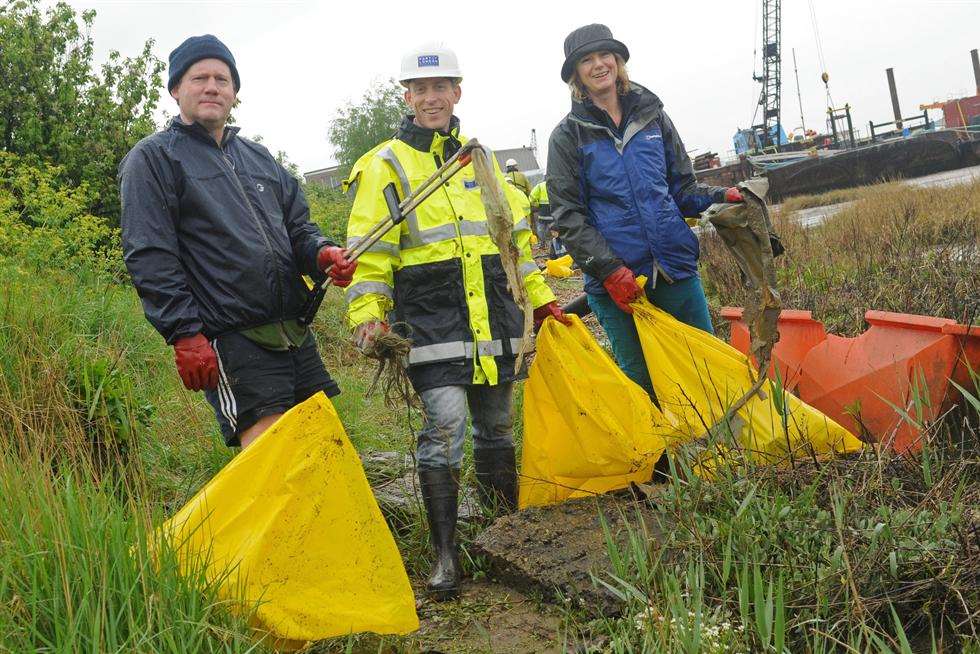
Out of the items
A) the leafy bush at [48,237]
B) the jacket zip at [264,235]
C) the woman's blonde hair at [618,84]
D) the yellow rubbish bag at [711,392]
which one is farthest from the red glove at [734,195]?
the leafy bush at [48,237]

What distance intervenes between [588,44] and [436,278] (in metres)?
1.09

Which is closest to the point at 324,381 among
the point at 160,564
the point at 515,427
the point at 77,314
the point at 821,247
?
the point at 160,564

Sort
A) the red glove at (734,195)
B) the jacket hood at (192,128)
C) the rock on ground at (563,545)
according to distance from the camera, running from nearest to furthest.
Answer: the rock on ground at (563,545) → the jacket hood at (192,128) → the red glove at (734,195)

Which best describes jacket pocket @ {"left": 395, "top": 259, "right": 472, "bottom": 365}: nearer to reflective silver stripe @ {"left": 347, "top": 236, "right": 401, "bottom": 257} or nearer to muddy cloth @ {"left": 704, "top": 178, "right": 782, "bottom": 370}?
reflective silver stripe @ {"left": 347, "top": 236, "right": 401, "bottom": 257}

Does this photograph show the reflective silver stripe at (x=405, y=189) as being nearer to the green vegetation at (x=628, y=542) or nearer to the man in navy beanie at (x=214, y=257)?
the man in navy beanie at (x=214, y=257)

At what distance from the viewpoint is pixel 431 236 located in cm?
305

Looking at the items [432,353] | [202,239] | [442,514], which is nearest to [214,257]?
[202,239]

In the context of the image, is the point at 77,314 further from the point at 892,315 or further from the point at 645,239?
the point at 892,315

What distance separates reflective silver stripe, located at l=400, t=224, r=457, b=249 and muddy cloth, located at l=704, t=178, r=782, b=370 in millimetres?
893

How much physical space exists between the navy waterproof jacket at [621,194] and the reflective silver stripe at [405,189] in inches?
24.5

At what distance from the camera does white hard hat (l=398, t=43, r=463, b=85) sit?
120 inches

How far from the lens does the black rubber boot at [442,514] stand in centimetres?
295

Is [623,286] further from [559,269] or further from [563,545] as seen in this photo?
[559,269]

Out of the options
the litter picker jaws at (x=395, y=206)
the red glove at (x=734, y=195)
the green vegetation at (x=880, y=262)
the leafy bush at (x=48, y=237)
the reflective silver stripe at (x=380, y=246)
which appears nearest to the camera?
the litter picker jaws at (x=395, y=206)
